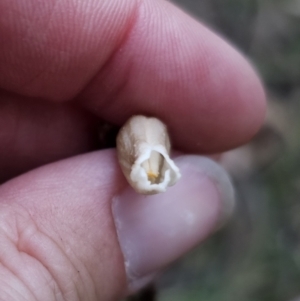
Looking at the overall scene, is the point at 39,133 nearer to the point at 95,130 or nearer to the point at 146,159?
the point at 95,130

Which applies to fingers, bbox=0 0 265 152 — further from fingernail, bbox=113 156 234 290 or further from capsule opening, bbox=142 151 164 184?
capsule opening, bbox=142 151 164 184

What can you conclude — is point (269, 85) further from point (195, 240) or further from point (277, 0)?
Result: point (195, 240)

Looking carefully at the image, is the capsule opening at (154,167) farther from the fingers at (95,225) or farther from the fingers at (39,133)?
the fingers at (39,133)

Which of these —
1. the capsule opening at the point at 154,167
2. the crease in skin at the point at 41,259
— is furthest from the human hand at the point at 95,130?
the capsule opening at the point at 154,167

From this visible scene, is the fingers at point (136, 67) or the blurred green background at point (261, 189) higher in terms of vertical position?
the fingers at point (136, 67)

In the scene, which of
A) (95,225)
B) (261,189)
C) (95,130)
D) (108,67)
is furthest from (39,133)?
(261,189)

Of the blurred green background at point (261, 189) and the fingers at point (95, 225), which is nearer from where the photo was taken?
the fingers at point (95, 225)

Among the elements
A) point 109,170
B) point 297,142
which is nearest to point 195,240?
point 109,170
